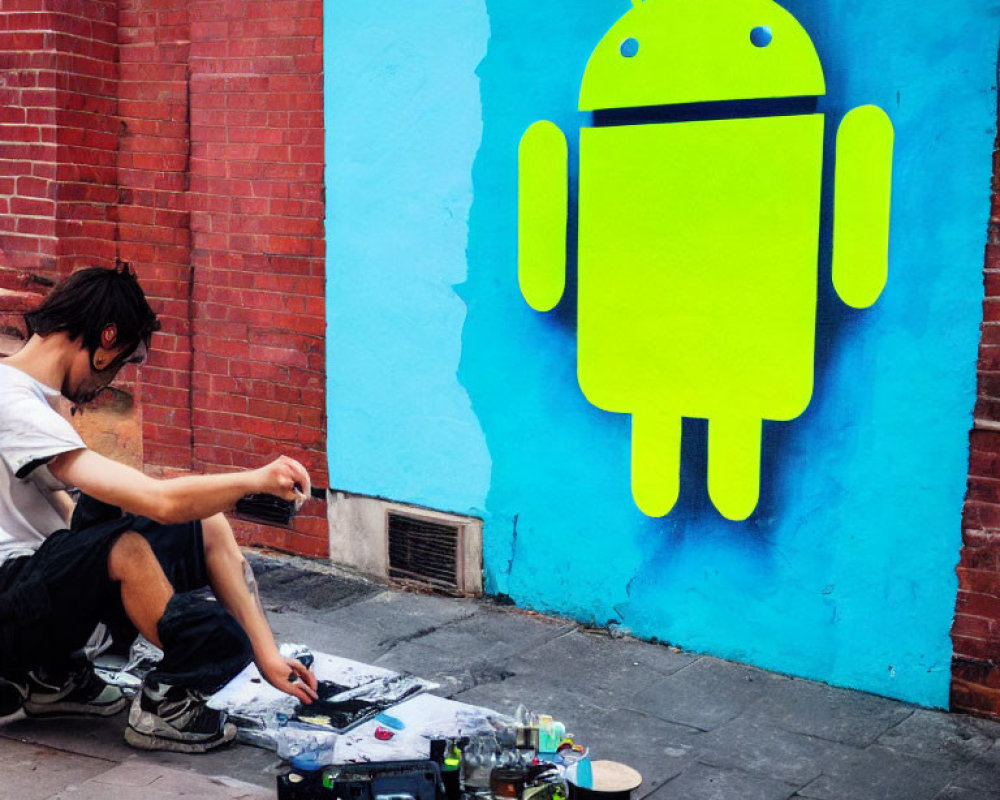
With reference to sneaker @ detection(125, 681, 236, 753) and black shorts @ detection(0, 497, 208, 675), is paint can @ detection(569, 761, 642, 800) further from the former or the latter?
black shorts @ detection(0, 497, 208, 675)

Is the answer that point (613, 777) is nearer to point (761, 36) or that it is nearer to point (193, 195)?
point (761, 36)

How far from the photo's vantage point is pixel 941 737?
12.9ft

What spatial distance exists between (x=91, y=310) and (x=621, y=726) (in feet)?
6.79

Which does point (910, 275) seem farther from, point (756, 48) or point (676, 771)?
point (676, 771)

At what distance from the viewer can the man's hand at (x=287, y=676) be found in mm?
3775

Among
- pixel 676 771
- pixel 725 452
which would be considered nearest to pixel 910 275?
pixel 725 452

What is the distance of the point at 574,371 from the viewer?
15.7 ft

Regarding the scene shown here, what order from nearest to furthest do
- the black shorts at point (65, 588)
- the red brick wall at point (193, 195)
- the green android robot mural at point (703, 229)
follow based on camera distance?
the black shorts at point (65, 588), the green android robot mural at point (703, 229), the red brick wall at point (193, 195)

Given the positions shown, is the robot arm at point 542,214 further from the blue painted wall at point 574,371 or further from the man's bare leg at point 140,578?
the man's bare leg at point 140,578

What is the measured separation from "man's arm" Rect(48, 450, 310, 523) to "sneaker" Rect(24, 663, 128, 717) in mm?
853

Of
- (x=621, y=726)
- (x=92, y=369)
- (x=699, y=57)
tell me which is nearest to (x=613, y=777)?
(x=621, y=726)

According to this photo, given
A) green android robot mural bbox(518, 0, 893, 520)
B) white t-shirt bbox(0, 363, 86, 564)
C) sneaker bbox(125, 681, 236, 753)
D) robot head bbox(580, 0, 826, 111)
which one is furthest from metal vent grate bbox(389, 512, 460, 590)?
robot head bbox(580, 0, 826, 111)

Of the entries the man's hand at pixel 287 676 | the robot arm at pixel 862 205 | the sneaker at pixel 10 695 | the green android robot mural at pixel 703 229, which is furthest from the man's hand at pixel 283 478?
the robot arm at pixel 862 205

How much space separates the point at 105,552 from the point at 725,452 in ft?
6.96
